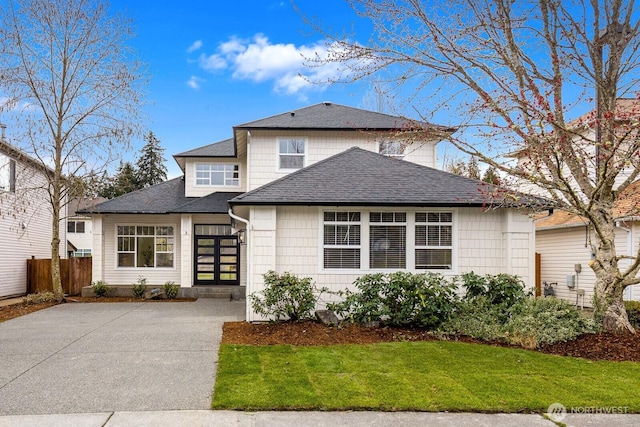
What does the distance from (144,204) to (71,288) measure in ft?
13.4

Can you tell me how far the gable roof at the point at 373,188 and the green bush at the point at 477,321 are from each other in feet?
7.29

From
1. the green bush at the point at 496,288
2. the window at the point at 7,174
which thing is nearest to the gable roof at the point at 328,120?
the green bush at the point at 496,288

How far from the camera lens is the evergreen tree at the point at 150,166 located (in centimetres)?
4891

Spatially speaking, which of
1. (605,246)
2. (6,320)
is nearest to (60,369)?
(6,320)

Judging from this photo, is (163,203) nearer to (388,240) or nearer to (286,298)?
(286,298)

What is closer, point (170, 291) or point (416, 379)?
point (416, 379)

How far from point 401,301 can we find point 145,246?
38.3 ft

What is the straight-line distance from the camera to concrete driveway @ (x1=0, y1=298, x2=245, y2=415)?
5254 millimetres

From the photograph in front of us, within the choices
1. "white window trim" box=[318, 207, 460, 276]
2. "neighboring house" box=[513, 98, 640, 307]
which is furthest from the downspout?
"white window trim" box=[318, 207, 460, 276]

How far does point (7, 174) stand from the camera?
16.4m

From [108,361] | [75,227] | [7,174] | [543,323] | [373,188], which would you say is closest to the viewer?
[108,361]

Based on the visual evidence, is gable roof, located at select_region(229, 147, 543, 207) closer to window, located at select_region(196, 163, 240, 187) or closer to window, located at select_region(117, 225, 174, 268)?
window, located at select_region(196, 163, 240, 187)

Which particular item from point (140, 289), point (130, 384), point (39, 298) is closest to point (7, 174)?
point (39, 298)

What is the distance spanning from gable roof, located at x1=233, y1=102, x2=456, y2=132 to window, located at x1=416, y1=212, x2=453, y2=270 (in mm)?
4799
